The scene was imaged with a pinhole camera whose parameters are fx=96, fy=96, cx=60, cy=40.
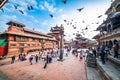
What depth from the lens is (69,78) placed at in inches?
435

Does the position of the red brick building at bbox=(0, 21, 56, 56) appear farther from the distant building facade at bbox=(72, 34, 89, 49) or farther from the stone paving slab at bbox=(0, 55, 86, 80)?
the distant building facade at bbox=(72, 34, 89, 49)

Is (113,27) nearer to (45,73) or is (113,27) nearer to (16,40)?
(45,73)

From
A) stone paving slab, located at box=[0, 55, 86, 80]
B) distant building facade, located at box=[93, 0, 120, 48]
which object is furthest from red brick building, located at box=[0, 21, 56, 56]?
distant building facade, located at box=[93, 0, 120, 48]

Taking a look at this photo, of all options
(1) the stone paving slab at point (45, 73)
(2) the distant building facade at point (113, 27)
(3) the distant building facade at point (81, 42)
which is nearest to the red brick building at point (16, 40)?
(1) the stone paving slab at point (45, 73)

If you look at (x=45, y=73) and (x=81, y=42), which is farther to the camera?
(x=81, y=42)

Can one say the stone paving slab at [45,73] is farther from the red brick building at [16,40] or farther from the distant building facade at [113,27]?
the red brick building at [16,40]

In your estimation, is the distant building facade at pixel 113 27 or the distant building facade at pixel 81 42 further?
the distant building facade at pixel 81 42

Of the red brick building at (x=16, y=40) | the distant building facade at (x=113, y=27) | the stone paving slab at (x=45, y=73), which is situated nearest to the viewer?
the stone paving slab at (x=45, y=73)

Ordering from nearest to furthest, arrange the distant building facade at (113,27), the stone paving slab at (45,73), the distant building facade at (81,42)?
the stone paving slab at (45,73)
the distant building facade at (113,27)
the distant building facade at (81,42)

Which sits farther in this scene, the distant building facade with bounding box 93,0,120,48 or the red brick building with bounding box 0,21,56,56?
the red brick building with bounding box 0,21,56,56

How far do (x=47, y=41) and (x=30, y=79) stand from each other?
35481mm

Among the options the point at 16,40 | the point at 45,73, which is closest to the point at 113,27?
the point at 45,73

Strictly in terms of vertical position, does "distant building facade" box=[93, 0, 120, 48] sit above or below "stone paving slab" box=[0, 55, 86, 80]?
above

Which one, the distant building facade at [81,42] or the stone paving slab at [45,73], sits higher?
the distant building facade at [81,42]
